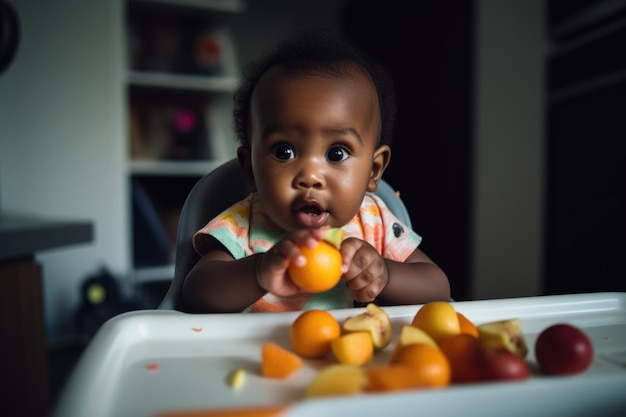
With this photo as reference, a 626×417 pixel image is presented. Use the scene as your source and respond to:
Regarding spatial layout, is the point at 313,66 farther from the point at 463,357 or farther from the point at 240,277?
the point at 463,357

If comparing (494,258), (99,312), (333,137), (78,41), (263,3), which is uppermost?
(263,3)

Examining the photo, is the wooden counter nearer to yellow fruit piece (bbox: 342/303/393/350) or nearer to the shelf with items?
the shelf with items

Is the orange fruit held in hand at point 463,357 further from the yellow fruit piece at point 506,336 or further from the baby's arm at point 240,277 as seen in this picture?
the baby's arm at point 240,277

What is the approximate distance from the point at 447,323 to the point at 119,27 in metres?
1.89

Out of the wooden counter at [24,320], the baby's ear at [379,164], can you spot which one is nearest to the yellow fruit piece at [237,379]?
the baby's ear at [379,164]

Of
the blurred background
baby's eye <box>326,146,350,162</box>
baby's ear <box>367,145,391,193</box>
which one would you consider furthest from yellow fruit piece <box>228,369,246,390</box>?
the blurred background

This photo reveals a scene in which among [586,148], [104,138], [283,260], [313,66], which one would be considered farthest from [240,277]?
[586,148]

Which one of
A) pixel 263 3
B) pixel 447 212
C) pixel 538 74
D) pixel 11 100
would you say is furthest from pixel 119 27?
pixel 538 74

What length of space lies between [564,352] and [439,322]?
11cm

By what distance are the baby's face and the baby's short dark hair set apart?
26 mm

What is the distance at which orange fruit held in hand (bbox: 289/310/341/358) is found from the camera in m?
0.44

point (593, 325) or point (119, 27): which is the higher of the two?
point (119, 27)

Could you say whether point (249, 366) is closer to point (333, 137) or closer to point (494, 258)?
point (333, 137)

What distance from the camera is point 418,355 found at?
36cm
